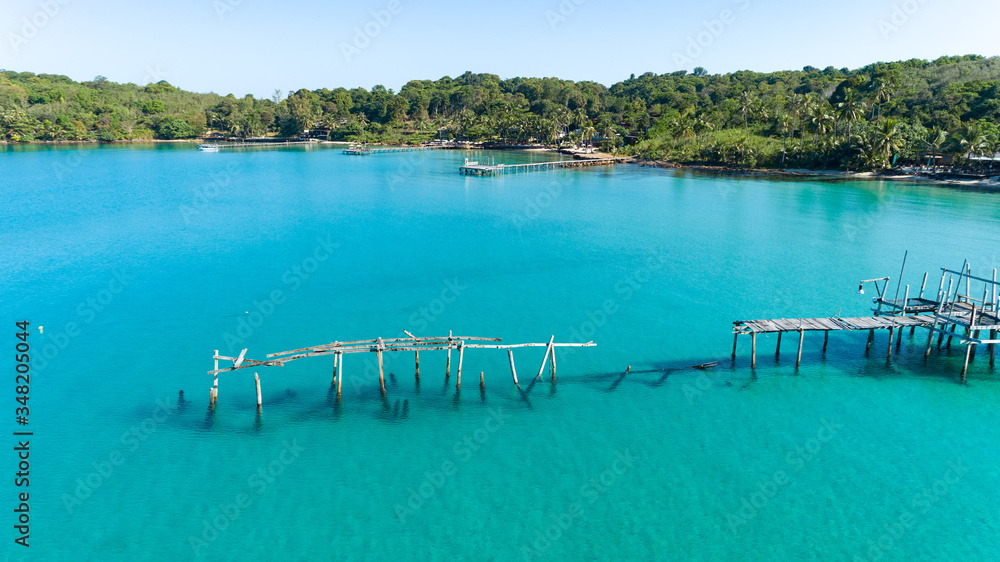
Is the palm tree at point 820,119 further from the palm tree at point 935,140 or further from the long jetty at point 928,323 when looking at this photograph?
the long jetty at point 928,323

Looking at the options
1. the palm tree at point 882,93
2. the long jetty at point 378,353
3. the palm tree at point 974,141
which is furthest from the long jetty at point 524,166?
the long jetty at point 378,353

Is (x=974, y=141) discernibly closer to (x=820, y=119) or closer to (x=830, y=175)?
(x=830, y=175)

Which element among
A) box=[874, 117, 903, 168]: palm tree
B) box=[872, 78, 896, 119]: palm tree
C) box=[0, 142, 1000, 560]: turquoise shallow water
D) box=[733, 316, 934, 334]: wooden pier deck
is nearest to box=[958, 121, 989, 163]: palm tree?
box=[874, 117, 903, 168]: palm tree

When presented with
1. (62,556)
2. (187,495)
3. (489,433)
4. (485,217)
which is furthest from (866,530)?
(485,217)

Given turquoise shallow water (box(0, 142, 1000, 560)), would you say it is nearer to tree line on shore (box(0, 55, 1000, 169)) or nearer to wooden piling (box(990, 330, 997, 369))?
wooden piling (box(990, 330, 997, 369))

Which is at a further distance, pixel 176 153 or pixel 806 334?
pixel 176 153

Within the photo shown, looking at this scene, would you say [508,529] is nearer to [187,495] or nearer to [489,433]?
[489,433]
